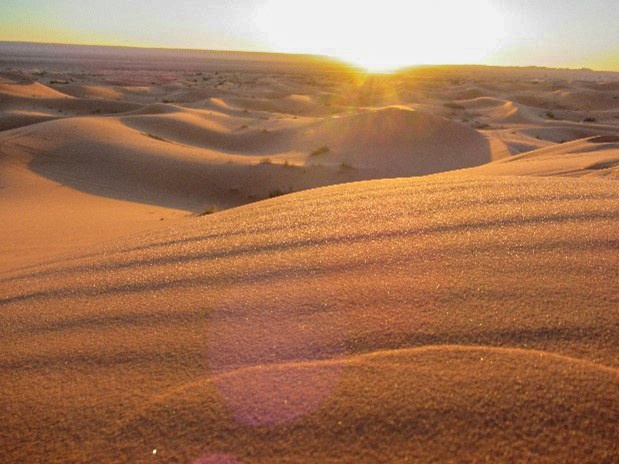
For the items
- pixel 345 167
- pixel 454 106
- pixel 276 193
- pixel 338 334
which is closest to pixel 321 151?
pixel 345 167

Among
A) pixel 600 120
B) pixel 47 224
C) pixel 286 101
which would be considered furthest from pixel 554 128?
pixel 47 224

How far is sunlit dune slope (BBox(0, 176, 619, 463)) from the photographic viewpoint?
1081 millimetres

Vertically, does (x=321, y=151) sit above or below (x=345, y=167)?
above

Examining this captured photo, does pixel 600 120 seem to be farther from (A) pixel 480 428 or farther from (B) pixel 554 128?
(A) pixel 480 428

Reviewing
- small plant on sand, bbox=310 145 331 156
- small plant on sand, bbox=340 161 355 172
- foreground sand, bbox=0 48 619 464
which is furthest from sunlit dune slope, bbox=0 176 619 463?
small plant on sand, bbox=310 145 331 156

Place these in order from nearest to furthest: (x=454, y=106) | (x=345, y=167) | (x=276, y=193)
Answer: (x=276, y=193)
(x=345, y=167)
(x=454, y=106)

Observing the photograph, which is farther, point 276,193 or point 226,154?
point 226,154

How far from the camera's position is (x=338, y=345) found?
1.42 meters

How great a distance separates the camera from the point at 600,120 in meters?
17.3

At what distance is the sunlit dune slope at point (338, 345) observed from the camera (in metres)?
1.08

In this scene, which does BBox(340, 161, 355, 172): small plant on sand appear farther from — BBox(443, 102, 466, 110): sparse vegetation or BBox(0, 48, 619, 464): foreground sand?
BBox(443, 102, 466, 110): sparse vegetation

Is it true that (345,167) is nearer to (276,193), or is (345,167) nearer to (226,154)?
(276,193)

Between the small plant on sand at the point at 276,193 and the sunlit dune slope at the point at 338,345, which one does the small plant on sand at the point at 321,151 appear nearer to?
the small plant on sand at the point at 276,193

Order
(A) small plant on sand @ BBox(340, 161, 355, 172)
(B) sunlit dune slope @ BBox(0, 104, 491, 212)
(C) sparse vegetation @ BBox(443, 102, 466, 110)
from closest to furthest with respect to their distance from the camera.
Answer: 1. (B) sunlit dune slope @ BBox(0, 104, 491, 212)
2. (A) small plant on sand @ BBox(340, 161, 355, 172)
3. (C) sparse vegetation @ BBox(443, 102, 466, 110)
